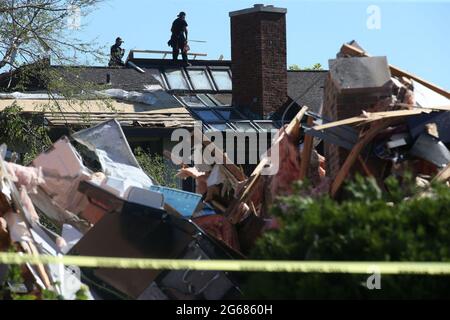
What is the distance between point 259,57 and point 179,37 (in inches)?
111

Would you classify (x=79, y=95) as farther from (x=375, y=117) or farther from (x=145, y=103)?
(x=375, y=117)

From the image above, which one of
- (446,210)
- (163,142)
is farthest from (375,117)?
(163,142)

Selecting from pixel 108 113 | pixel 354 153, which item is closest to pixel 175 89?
pixel 108 113

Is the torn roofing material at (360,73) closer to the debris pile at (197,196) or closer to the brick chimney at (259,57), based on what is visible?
the debris pile at (197,196)

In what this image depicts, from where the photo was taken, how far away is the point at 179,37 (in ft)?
87.7

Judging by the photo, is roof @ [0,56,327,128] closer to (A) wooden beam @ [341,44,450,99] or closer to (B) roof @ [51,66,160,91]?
(B) roof @ [51,66,160,91]

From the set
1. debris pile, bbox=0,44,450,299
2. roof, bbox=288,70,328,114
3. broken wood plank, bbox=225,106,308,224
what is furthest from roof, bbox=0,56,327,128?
debris pile, bbox=0,44,450,299

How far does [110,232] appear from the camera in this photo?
7.16m

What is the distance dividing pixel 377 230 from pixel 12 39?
1398 cm

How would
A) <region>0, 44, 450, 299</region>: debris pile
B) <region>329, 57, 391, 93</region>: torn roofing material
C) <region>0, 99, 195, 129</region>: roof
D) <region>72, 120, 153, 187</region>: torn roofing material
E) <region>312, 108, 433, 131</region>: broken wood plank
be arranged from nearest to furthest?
1. <region>0, 44, 450, 299</region>: debris pile
2. <region>312, 108, 433, 131</region>: broken wood plank
3. <region>329, 57, 391, 93</region>: torn roofing material
4. <region>72, 120, 153, 187</region>: torn roofing material
5. <region>0, 99, 195, 129</region>: roof

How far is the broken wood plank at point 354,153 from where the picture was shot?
7730 millimetres

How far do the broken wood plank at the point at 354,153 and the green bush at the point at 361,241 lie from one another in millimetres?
2504

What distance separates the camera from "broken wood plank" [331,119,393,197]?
7730mm

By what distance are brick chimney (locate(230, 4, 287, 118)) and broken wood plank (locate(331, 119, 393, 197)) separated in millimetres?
17237
